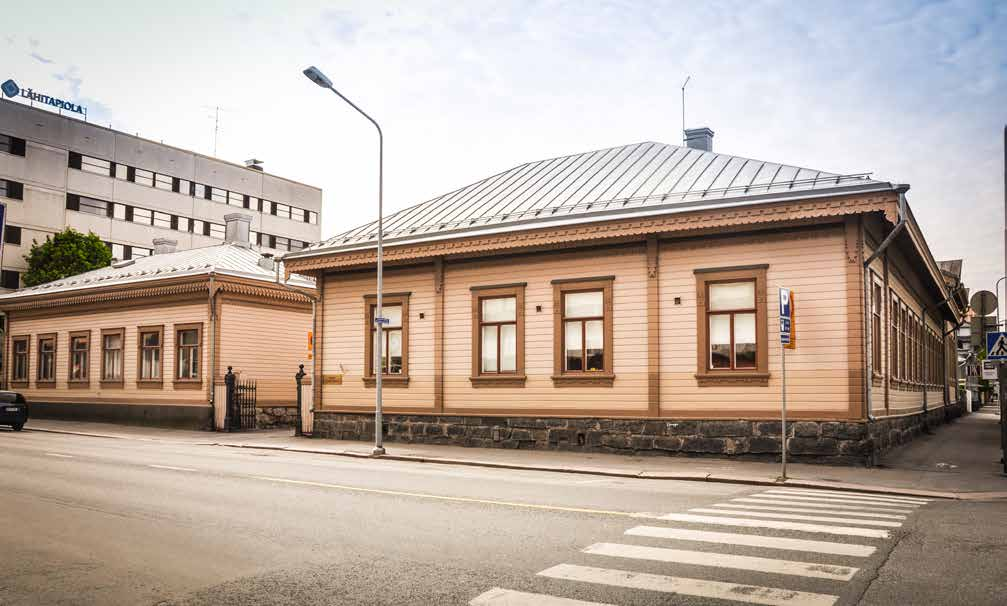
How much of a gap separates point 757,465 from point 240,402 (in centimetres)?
1968

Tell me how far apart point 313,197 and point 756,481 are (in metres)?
70.0

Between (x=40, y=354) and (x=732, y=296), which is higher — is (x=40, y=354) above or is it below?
below

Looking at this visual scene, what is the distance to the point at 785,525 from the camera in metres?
9.44

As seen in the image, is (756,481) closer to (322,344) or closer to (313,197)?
(322,344)

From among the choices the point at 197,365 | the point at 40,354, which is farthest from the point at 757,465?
the point at 40,354

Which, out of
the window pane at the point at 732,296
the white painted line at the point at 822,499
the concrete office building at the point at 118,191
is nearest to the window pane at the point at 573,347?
the window pane at the point at 732,296

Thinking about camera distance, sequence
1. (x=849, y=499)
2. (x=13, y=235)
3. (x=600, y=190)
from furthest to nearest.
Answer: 1. (x=13, y=235)
2. (x=600, y=190)
3. (x=849, y=499)

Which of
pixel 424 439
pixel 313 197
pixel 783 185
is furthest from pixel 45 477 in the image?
pixel 313 197

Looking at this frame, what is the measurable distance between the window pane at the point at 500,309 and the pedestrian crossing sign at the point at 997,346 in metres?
10.8

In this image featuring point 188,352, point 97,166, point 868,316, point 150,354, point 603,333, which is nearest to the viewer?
point 868,316

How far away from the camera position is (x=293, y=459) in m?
19.2

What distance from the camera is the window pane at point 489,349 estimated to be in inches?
892

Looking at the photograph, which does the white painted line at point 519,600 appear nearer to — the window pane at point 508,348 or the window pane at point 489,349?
the window pane at point 508,348

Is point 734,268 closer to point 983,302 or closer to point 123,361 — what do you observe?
point 983,302
